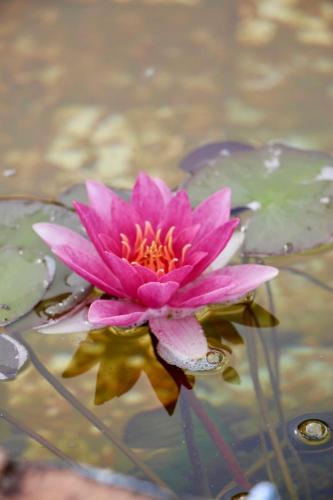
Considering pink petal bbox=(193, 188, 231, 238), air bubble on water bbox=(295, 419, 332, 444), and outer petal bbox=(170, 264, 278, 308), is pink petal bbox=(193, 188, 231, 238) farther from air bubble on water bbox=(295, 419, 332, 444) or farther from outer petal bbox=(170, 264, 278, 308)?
air bubble on water bbox=(295, 419, 332, 444)

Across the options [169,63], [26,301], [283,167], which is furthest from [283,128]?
[26,301]

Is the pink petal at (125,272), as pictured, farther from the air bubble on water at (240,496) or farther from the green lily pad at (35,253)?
the air bubble on water at (240,496)

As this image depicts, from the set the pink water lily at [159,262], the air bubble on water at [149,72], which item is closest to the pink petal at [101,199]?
the pink water lily at [159,262]

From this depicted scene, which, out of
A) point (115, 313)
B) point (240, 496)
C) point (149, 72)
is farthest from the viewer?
point (149, 72)

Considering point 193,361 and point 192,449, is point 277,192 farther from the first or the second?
A: point 192,449

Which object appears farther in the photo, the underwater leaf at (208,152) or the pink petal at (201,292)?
the underwater leaf at (208,152)

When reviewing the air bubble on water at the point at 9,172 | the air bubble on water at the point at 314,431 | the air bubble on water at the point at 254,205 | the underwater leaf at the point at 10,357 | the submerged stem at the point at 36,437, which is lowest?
the submerged stem at the point at 36,437

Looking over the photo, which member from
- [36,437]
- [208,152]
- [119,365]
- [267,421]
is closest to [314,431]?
[267,421]
